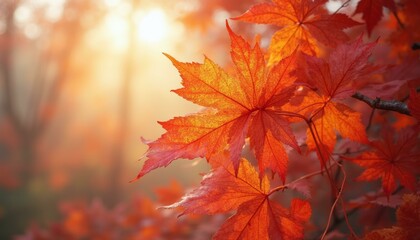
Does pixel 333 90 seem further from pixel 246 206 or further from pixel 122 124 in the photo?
pixel 122 124

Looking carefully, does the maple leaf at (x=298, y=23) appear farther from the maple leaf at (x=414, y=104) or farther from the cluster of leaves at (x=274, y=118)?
the maple leaf at (x=414, y=104)

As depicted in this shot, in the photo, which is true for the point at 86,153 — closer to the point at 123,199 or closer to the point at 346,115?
the point at 123,199

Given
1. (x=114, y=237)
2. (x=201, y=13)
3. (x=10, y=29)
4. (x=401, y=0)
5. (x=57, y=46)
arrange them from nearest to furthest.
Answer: (x=401, y=0)
(x=201, y=13)
(x=114, y=237)
(x=10, y=29)
(x=57, y=46)

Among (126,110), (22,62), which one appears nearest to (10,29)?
(126,110)

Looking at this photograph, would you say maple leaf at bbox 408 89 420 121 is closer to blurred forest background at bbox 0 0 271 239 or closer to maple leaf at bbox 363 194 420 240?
maple leaf at bbox 363 194 420 240

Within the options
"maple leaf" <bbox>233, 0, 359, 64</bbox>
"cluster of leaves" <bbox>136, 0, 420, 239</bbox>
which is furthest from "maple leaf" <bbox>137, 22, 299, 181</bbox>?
"maple leaf" <bbox>233, 0, 359, 64</bbox>

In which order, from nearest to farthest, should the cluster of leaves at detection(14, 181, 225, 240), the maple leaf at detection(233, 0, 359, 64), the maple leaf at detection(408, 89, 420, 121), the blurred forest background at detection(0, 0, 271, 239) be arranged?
the maple leaf at detection(408, 89, 420, 121)
the maple leaf at detection(233, 0, 359, 64)
the cluster of leaves at detection(14, 181, 225, 240)
the blurred forest background at detection(0, 0, 271, 239)

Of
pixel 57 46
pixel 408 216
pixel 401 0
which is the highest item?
pixel 57 46
